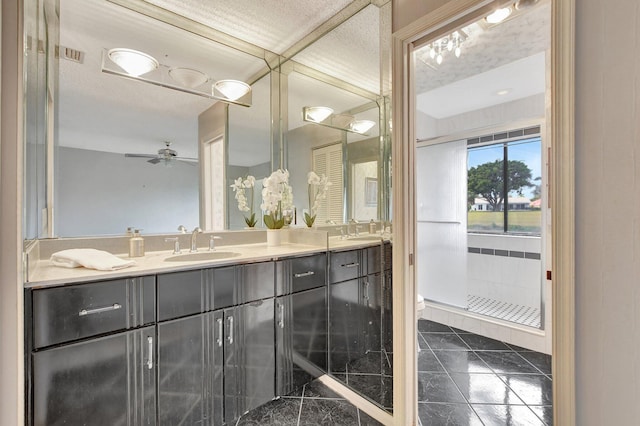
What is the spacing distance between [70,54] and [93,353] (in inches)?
64.8

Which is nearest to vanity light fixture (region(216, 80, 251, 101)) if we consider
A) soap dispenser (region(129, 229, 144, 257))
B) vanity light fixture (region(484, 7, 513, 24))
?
soap dispenser (region(129, 229, 144, 257))

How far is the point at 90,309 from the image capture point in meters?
1.15

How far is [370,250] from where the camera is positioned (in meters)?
1.75

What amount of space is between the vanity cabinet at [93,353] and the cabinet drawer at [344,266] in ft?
3.62

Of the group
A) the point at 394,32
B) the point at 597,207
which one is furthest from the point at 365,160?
the point at 597,207

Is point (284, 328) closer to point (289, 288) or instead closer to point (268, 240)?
point (289, 288)

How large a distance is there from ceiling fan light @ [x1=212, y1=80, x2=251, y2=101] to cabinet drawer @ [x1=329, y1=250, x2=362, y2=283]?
4.75 ft

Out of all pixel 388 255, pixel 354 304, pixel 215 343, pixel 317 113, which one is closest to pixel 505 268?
pixel 354 304

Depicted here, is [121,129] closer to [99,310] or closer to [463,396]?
[99,310]

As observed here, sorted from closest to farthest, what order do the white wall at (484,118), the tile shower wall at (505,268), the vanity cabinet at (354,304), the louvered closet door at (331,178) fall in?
the vanity cabinet at (354,304) → the louvered closet door at (331,178) → the white wall at (484,118) → the tile shower wall at (505,268)

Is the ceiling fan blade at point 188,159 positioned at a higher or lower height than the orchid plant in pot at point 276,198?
higher

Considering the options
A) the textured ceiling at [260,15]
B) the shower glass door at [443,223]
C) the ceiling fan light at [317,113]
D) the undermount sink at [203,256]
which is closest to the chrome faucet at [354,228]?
the undermount sink at [203,256]

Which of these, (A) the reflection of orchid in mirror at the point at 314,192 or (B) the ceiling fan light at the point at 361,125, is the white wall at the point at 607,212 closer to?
(B) the ceiling fan light at the point at 361,125

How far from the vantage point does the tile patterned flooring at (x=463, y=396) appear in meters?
1.62
